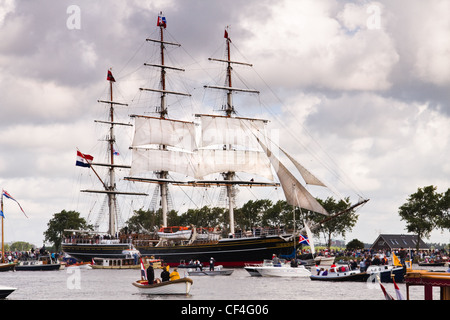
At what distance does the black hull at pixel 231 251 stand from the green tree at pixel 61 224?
68.8 m

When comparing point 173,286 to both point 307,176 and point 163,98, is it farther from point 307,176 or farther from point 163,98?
point 163,98

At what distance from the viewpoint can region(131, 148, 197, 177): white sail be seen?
118250 mm

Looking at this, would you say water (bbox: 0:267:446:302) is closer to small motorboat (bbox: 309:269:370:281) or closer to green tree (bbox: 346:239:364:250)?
small motorboat (bbox: 309:269:370:281)

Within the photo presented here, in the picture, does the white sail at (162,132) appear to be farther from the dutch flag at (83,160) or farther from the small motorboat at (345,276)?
the small motorboat at (345,276)

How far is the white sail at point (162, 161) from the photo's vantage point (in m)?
118

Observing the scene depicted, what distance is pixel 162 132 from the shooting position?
4715 inches

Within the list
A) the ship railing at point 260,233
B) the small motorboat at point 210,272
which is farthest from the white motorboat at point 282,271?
the ship railing at point 260,233

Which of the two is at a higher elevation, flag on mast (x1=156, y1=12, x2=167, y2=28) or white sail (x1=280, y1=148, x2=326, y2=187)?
flag on mast (x1=156, y1=12, x2=167, y2=28)

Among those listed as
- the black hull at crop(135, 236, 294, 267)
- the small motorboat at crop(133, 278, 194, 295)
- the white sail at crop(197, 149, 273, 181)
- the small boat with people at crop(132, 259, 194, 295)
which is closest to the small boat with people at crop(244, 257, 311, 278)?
the small boat with people at crop(132, 259, 194, 295)

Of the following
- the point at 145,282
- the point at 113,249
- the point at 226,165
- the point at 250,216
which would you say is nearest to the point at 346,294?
the point at 145,282

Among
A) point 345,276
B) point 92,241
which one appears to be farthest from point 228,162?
point 345,276

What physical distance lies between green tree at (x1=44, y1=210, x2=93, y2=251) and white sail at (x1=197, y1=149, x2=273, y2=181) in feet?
239

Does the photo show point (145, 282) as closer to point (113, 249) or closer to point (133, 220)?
point (113, 249)

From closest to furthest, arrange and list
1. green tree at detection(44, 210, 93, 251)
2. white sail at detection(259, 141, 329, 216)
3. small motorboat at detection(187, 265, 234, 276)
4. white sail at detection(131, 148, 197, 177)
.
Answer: small motorboat at detection(187, 265, 234, 276), white sail at detection(259, 141, 329, 216), white sail at detection(131, 148, 197, 177), green tree at detection(44, 210, 93, 251)
